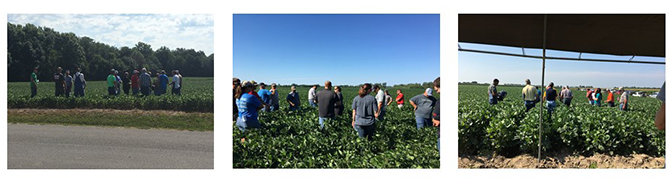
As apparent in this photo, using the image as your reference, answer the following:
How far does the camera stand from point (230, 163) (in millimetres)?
2664

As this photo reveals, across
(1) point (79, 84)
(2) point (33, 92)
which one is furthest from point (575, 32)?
(2) point (33, 92)

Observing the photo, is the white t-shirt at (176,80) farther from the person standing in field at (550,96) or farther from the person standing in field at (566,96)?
the person standing in field at (566,96)

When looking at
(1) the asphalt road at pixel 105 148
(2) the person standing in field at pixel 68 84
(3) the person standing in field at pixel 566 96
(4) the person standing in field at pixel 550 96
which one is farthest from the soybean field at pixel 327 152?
(2) the person standing in field at pixel 68 84

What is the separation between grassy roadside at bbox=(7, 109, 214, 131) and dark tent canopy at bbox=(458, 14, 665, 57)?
5.36m

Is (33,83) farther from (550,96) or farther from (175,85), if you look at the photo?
(550,96)

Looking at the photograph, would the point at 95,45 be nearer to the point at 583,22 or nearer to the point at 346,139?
the point at 346,139

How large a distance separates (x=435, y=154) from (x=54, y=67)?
858 centimetres

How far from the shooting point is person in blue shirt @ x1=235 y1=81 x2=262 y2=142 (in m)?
3.90

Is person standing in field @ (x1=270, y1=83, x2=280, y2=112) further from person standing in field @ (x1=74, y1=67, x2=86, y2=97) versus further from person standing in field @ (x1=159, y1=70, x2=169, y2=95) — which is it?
person standing in field @ (x1=74, y1=67, x2=86, y2=97)

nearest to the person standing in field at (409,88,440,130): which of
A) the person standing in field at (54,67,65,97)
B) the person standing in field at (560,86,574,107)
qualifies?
the person standing in field at (560,86,574,107)

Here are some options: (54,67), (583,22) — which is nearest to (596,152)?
(583,22)

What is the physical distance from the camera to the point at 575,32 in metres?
3.48

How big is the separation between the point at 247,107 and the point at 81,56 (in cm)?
568
